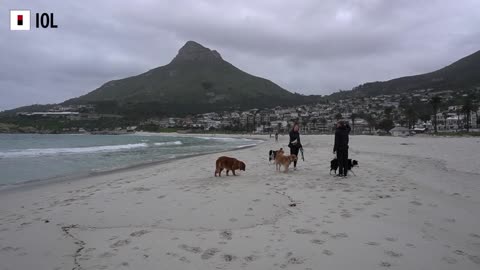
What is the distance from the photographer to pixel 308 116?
13488 cm

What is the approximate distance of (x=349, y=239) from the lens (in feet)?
13.8

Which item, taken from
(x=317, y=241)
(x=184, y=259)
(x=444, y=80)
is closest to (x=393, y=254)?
(x=317, y=241)

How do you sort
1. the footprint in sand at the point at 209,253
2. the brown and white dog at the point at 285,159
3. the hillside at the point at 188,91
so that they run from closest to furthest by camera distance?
the footprint in sand at the point at 209,253, the brown and white dog at the point at 285,159, the hillside at the point at 188,91

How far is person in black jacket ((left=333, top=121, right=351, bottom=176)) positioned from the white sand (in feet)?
4.31

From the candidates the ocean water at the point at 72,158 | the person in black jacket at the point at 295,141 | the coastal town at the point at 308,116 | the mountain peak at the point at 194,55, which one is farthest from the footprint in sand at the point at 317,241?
the mountain peak at the point at 194,55

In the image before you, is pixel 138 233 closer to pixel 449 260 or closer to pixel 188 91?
pixel 449 260

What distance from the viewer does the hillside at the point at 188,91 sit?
144750mm

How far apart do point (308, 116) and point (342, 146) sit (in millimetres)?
127993

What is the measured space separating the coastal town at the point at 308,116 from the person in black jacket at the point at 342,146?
8917 centimetres

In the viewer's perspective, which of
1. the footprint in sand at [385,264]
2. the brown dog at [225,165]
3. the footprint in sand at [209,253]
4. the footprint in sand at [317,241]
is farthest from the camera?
the brown dog at [225,165]

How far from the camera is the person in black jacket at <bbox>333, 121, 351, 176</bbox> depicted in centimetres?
958

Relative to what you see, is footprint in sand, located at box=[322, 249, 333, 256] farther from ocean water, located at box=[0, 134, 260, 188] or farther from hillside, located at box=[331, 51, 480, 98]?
hillside, located at box=[331, 51, 480, 98]

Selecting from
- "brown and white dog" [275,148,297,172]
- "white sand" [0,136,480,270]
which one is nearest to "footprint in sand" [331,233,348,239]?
"white sand" [0,136,480,270]

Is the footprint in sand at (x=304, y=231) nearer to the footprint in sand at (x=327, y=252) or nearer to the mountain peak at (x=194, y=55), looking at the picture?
the footprint in sand at (x=327, y=252)
